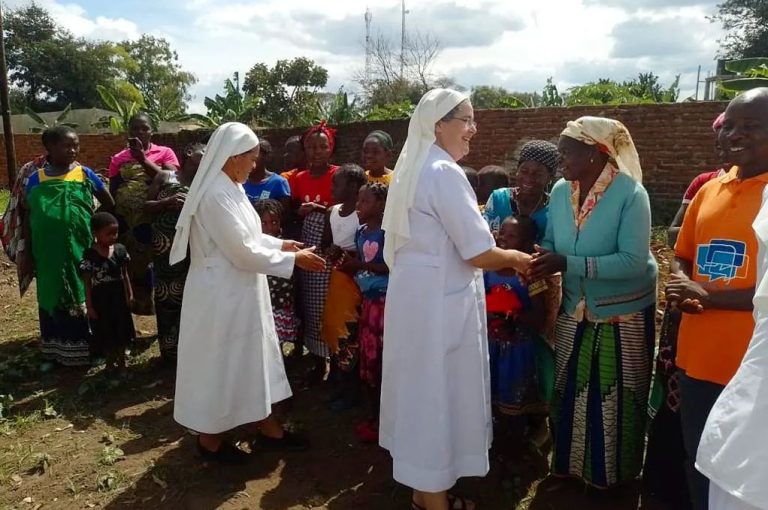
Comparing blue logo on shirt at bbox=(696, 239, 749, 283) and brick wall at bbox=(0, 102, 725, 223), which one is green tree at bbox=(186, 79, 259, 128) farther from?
blue logo on shirt at bbox=(696, 239, 749, 283)

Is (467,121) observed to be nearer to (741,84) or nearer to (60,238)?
(60,238)

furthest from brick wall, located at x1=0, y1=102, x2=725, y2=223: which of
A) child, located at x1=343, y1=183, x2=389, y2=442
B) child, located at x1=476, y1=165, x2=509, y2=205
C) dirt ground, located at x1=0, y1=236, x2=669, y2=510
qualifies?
child, located at x1=343, y1=183, x2=389, y2=442

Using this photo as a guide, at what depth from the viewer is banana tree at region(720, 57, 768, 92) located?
242 inches

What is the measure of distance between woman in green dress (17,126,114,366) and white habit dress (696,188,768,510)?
4876mm

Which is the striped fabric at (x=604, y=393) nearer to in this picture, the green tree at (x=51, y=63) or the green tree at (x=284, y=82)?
the green tree at (x=284, y=82)

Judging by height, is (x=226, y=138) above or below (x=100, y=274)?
above

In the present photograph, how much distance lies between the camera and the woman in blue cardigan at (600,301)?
2.73 meters

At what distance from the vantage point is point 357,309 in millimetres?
3967

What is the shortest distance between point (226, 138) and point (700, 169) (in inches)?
311

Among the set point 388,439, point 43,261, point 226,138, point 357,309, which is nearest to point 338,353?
point 357,309

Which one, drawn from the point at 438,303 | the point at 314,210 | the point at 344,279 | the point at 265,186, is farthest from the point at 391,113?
the point at 438,303

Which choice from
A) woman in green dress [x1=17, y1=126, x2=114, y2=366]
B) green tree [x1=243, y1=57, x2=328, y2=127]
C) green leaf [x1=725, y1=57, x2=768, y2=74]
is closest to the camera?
woman in green dress [x1=17, y1=126, x2=114, y2=366]

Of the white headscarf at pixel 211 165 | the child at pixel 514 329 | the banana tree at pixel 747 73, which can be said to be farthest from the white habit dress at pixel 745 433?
the banana tree at pixel 747 73

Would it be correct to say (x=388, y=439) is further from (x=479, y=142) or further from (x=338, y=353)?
(x=479, y=142)
